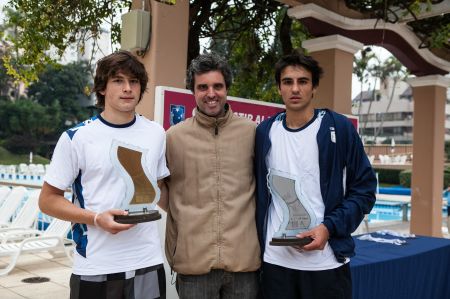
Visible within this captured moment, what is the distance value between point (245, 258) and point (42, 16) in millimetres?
4325

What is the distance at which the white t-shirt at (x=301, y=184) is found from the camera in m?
2.21

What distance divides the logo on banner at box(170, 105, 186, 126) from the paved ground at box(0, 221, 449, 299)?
2925mm

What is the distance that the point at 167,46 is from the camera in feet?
13.5

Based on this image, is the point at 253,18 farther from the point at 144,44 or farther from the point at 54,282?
the point at 54,282

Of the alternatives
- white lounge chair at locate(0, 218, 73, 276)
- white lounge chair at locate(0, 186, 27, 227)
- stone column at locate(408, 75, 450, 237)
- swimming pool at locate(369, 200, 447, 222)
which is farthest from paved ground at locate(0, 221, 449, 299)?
swimming pool at locate(369, 200, 447, 222)

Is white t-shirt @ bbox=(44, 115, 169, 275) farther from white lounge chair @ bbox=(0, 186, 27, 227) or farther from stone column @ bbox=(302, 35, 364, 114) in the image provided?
white lounge chair @ bbox=(0, 186, 27, 227)

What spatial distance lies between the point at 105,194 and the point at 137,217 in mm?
181

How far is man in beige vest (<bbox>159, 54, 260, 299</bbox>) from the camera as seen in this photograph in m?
2.22

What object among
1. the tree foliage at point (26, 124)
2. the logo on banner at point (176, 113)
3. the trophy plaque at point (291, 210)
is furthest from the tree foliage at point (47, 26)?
the tree foliage at point (26, 124)

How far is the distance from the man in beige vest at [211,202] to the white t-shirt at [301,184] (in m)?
0.11

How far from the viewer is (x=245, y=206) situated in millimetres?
2289

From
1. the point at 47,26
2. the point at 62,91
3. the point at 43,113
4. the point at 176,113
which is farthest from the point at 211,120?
the point at 62,91

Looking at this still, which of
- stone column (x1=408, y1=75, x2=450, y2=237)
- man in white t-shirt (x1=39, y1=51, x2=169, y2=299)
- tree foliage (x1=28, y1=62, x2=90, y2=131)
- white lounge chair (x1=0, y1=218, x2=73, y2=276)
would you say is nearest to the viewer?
man in white t-shirt (x1=39, y1=51, x2=169, y2=299)

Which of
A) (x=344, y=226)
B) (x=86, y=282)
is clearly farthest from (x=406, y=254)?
(x=86, y=282)
